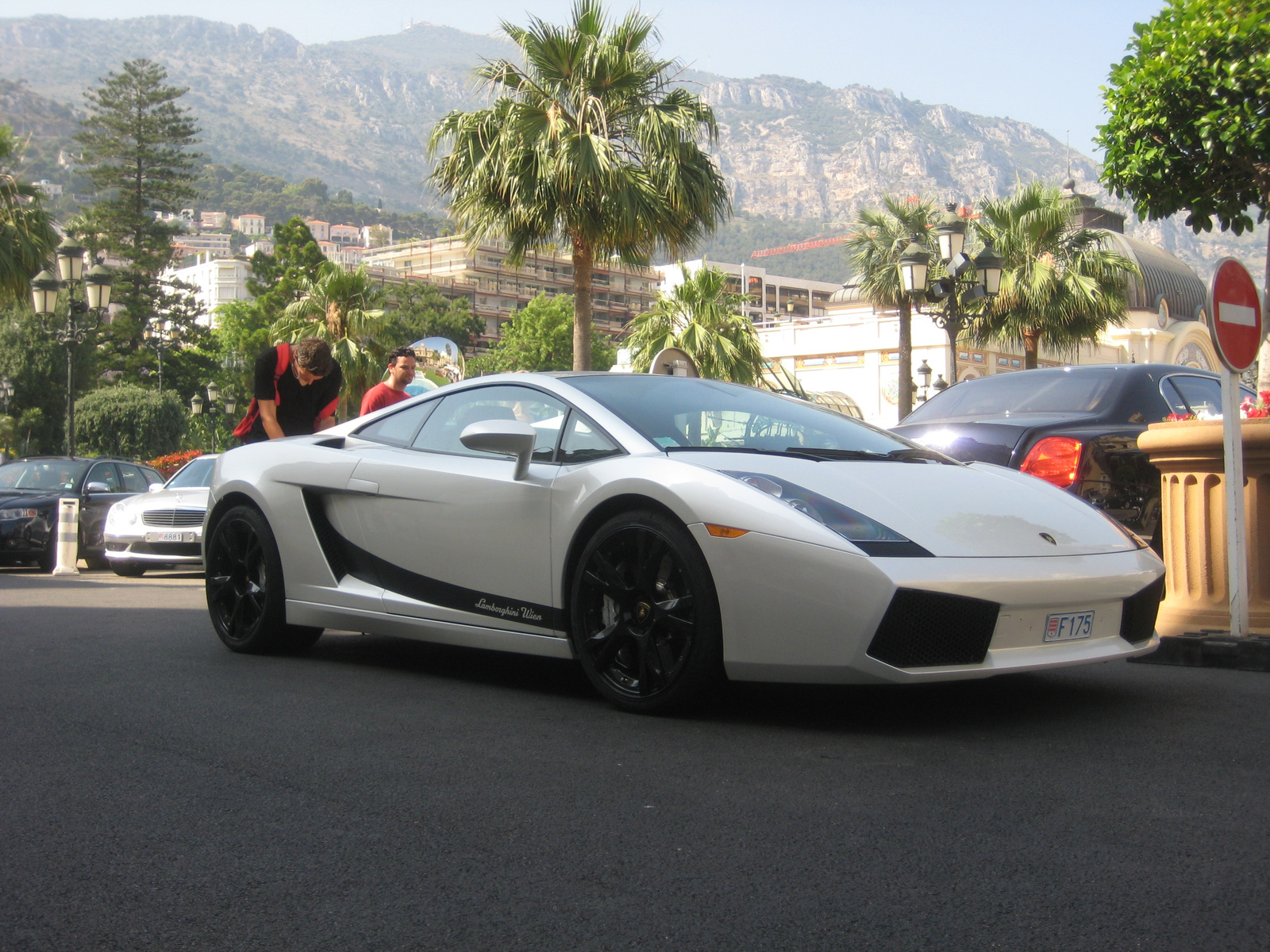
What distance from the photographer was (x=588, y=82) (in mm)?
16016

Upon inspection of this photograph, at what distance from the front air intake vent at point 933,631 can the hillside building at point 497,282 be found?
125 metres

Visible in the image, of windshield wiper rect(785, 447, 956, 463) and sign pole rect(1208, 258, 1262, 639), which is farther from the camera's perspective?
sign pole rect(1208, 258, 1262, 639)

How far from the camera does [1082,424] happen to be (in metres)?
6.72

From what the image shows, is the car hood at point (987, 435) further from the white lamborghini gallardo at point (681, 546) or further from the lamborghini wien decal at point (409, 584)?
the lamborghini wien decal at point (409, 584)

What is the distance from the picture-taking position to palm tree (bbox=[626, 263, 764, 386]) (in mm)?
27562

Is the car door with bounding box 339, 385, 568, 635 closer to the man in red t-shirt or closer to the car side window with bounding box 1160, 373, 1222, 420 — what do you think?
the man in red t-shirt

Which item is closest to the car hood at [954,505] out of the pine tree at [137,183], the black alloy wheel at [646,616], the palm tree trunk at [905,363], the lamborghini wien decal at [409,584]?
the black alloy wheel at [646,616]

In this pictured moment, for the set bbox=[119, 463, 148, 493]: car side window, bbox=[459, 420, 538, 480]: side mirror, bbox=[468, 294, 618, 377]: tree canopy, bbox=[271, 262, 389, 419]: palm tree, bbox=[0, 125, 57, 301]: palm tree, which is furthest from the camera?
bbox=[468, 294, 618, 377]: tree canopy

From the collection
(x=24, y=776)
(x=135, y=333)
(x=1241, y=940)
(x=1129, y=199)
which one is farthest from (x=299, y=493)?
(x=135, y=333)

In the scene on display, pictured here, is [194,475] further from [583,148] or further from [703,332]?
[703,332]

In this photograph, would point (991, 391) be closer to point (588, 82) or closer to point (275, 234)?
point (588, 82)

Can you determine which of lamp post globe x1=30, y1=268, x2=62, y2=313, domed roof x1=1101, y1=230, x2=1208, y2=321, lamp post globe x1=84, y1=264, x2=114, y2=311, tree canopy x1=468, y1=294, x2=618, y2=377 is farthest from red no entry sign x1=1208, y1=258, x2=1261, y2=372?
tree canopy x1=468, y1=294, x2=618, y2=377

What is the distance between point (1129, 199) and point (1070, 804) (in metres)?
11.5

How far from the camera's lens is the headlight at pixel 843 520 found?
11.9ft
